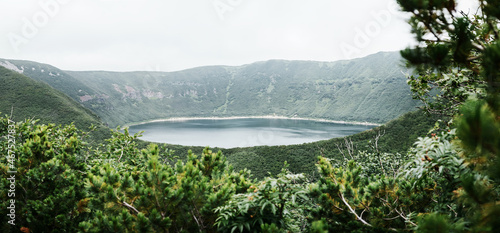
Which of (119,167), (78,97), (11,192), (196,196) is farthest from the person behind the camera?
(78,97)

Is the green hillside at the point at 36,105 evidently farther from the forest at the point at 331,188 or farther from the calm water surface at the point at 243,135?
the forest at the point at 331,188

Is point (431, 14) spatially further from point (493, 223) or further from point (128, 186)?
point (128, 186)

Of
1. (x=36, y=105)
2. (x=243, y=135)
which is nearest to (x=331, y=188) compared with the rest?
(x=36, y=105)

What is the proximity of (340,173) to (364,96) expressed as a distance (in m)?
190

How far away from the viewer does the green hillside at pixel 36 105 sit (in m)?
52.4

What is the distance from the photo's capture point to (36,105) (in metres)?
57.8

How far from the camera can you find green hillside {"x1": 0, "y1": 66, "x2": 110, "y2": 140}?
172 ft

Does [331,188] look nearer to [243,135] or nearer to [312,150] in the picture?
[312,150]

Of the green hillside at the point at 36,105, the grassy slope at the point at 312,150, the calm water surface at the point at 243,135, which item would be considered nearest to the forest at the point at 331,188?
the grassy slope at the point at 312,150

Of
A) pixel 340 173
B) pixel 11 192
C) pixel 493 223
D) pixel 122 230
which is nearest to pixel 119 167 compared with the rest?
pixel 11 192

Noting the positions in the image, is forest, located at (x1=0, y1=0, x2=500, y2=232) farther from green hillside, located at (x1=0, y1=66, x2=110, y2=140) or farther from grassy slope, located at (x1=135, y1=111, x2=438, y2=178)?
green hillside, located at (x1=0, y1=66, x2=110, y2=140)

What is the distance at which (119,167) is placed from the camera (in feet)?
17.2

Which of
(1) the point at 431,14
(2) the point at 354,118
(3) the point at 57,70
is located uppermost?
(3) the point at 57,70

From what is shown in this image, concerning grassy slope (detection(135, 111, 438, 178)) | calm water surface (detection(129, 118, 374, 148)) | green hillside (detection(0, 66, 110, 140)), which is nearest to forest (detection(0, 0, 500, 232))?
grassy slope (detection(135, 111, 438, 178))
